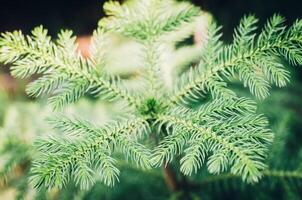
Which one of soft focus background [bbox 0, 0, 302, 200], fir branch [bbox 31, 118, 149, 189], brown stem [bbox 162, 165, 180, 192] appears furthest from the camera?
soft focus background [bbox 0, 0, 302, 200]

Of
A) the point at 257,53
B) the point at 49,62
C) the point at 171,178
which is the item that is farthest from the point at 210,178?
the point at 49,62

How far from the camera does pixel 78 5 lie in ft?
11.3

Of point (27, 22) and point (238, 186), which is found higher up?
point (27, 22)

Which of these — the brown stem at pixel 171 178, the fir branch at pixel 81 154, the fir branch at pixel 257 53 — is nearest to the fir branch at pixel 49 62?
the fir branch at pixel 81 154

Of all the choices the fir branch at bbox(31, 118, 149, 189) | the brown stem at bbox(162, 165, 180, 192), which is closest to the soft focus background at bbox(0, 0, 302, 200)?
the brown stem at bbox(162, 165, 180, 192)

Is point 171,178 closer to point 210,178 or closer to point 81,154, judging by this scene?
point 210,178

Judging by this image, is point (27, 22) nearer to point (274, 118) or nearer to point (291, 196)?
point (274, 118)

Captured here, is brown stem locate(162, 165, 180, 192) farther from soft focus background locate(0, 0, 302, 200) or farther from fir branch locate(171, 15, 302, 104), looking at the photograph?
fir branch locate(171, 15, 302, 104)

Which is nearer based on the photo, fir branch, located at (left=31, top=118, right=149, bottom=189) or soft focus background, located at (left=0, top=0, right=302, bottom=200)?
fir branch, located at (left=31, top=118, right=149, bottom=189)

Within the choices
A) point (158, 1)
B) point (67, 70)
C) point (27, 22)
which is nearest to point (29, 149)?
point (67, 70)

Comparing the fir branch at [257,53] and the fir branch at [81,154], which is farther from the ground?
the fir branch at [257,53]

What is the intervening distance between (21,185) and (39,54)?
2.00ft

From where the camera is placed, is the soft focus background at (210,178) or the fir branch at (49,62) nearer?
the fir branch at (49,62)

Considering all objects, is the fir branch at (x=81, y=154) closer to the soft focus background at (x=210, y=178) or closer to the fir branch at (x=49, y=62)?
the fir branch at (x=49, y=62)
